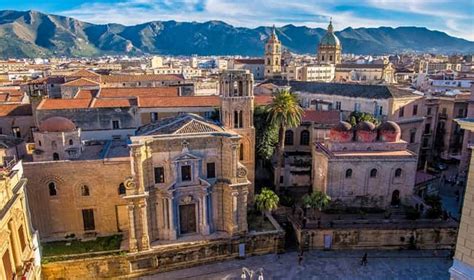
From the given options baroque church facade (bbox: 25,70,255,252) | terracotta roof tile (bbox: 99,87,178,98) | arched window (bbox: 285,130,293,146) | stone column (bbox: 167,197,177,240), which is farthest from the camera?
terracotta roof tile (bbox: 99,87,178,98)

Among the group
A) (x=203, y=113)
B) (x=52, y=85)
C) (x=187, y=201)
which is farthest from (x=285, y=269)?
(x=52, y=85)

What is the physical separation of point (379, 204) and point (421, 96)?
2135cm

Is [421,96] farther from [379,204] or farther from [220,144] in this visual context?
[220,144]

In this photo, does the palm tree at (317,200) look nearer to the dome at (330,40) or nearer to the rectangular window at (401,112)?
the rectangular window at (401,112)

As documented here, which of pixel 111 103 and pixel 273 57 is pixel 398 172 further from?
pixel 273 57

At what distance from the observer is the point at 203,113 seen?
1869 inches

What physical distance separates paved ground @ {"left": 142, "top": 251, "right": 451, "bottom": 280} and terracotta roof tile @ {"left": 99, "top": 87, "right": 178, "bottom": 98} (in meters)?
31.4

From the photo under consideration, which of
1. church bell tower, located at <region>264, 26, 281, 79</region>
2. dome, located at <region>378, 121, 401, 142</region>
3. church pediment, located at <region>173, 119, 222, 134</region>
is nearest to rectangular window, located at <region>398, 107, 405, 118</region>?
dome, located at <region>378, 121, 401, 142</region>

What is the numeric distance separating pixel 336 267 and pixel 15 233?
23739 mm

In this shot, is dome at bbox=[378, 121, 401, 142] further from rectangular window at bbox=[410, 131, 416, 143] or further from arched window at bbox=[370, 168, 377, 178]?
rectangular window at bbox=[410, 131, 416, 143]

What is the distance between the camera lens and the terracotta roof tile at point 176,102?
47375 mm

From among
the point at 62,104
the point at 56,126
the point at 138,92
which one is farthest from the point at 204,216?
the point at 138,92

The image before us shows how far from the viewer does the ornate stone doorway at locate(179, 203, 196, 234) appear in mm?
31297

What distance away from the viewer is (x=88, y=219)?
31.9 meters
